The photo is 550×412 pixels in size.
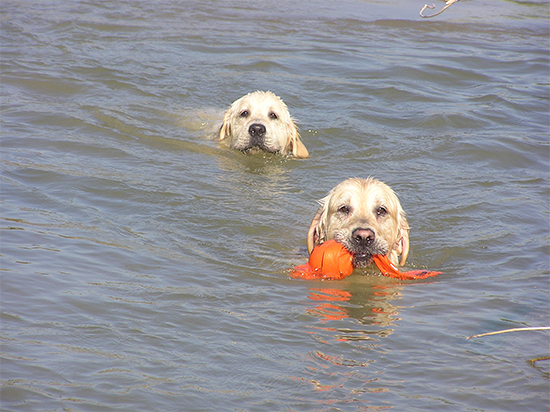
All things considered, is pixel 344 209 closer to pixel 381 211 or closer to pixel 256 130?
pixel 381 211

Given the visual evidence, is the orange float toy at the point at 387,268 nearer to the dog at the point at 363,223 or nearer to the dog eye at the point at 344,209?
the dog at the point at 363,223

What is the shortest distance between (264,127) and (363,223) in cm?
421

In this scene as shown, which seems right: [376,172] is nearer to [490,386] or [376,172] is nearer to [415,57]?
[490,386]

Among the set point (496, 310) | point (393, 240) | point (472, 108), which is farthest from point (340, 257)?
point (472, 108)

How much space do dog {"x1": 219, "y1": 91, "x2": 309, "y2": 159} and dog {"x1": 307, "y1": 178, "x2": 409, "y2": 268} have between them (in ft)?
11.7

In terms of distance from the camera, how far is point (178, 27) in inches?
633

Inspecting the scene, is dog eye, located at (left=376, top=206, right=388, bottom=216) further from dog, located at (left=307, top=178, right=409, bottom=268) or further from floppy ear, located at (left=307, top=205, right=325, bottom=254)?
floppy ear, located at (left=307, top=205, right=325, bottom=254)

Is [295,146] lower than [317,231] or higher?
higher

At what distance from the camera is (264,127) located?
1031cm

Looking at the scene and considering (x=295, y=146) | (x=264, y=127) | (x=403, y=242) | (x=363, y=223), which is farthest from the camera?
(x=295, y=146)

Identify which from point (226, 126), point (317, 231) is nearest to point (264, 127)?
point (226, 126)

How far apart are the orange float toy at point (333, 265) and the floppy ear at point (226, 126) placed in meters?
4.68

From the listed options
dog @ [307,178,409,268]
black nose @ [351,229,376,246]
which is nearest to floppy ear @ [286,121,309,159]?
dog @ [307,178,409,268]

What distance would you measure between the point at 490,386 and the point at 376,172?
5.35 metres
